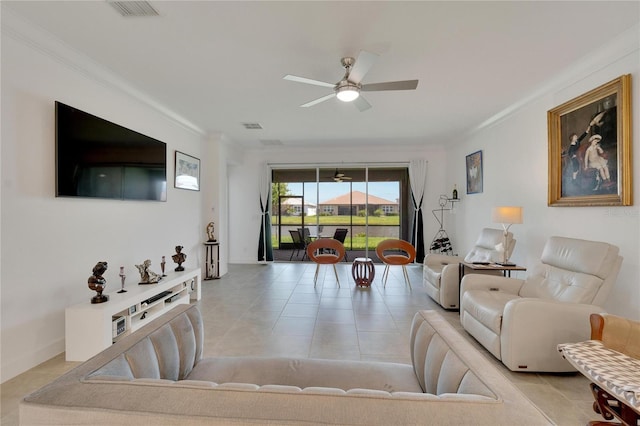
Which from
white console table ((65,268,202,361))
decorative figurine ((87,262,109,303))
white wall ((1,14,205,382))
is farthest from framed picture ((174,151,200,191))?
decorative figurine ((87,262,109,303))

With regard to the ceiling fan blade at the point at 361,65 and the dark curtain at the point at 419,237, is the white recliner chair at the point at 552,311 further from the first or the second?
the dark curtain at the point at 419,237

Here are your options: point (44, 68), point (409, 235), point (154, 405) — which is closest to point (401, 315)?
point (154, 405)

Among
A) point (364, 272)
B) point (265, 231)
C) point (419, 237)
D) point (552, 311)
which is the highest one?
point (265, 231)

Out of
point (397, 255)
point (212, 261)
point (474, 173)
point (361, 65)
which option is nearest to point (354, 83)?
point (361, 65)

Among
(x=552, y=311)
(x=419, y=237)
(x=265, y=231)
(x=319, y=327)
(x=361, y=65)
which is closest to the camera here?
(x=552, y=311)

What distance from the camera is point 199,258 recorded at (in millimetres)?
5574

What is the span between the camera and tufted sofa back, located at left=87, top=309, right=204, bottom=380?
1.08 m

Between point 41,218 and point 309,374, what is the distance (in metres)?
2.72

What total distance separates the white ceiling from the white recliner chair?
Answer: 1.88m

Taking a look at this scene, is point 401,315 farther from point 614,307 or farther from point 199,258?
point 199,258

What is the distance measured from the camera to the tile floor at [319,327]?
212 cm

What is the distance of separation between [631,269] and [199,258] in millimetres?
5936

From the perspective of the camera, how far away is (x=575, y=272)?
2.64 metres

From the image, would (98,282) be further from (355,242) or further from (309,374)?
(355,242)
